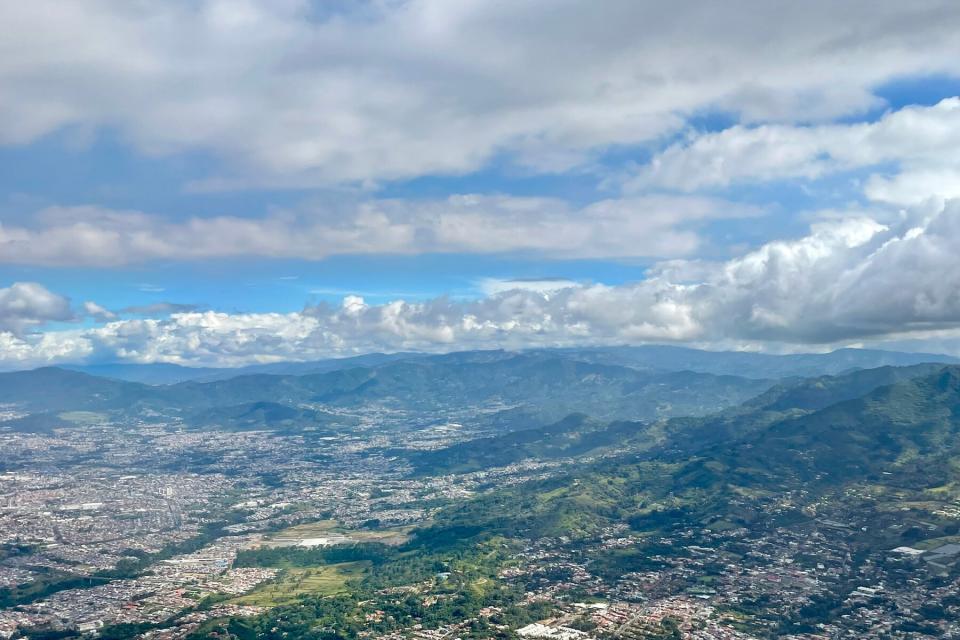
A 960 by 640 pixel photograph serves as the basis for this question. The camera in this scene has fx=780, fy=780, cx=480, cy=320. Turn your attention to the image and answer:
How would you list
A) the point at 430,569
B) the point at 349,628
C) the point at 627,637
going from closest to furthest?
the point at 627,637 < the point at 349,628 < the point at 430,569

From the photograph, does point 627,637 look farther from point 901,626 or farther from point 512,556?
point 512,556

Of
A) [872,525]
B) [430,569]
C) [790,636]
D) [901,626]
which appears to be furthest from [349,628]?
[872,525]

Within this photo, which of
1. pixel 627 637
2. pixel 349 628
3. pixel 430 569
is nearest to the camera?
pixel 627 637

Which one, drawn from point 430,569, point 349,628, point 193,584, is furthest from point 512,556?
point 193,584

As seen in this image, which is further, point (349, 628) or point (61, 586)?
point (61, 586)

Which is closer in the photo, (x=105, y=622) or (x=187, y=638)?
(x=187, y=638)

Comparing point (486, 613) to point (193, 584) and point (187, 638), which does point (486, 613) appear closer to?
point (187, 638)
